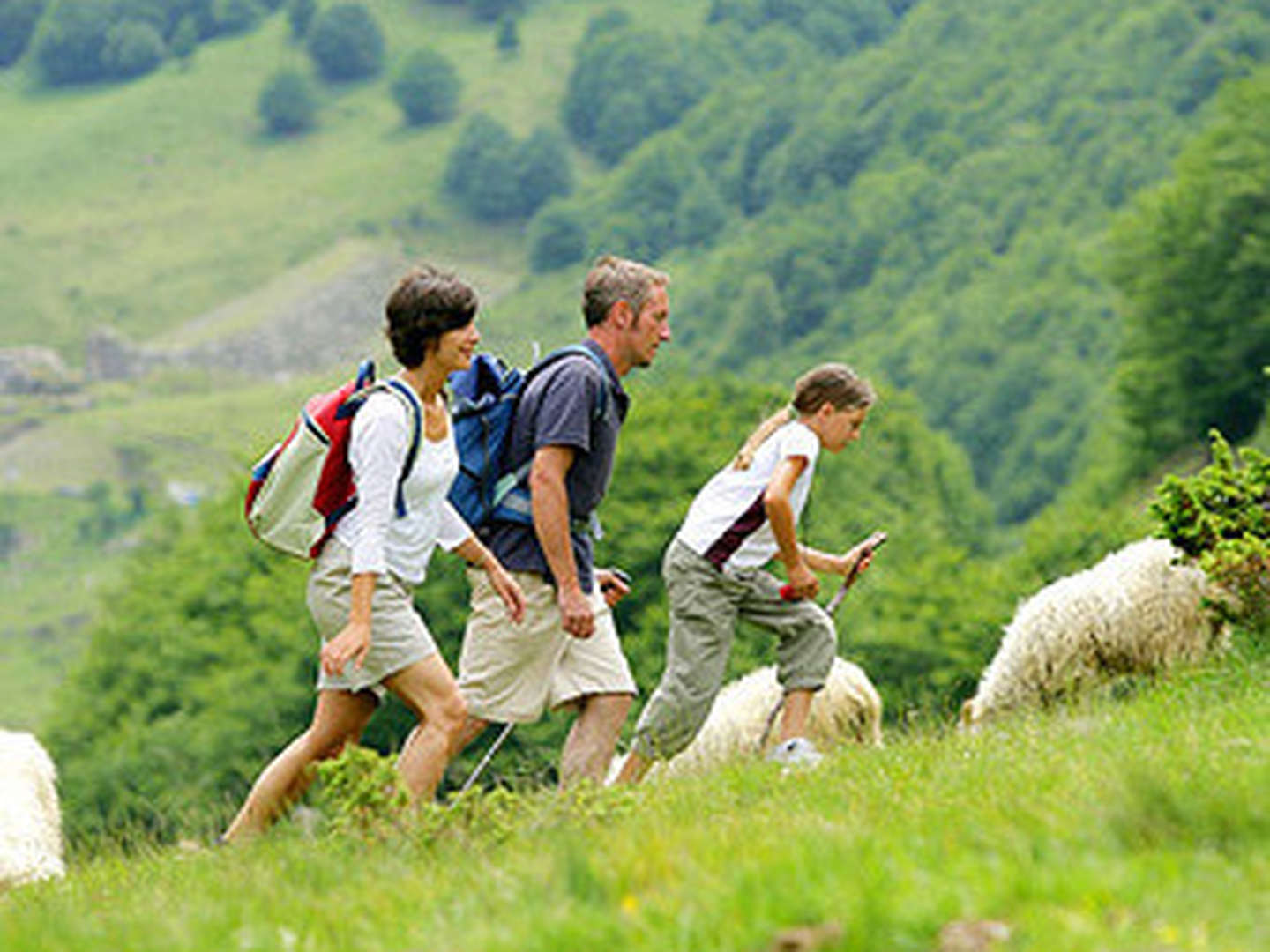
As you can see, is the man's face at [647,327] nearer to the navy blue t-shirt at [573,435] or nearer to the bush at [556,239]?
the navy blue t-shirt at [573,435]

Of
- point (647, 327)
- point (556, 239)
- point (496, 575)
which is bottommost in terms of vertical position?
point (556, 239)

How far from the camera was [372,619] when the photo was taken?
288 inches

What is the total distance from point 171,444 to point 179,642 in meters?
127

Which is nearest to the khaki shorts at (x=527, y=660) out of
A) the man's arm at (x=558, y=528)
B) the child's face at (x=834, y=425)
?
the man's arm at (x=558, y=528)

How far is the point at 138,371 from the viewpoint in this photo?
7298 inches

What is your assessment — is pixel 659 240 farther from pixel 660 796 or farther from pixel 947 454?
pixel 660 796

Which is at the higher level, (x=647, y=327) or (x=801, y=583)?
(x=647, y=327)

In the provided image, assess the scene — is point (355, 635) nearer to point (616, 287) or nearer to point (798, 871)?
point (616, 287)

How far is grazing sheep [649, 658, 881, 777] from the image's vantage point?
13.1 meters

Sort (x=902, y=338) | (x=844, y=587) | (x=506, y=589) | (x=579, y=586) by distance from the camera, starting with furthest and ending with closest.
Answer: (x=902, y=338) → (x=844, y=587) → (x=579, y=586) → (x=506, y=589)

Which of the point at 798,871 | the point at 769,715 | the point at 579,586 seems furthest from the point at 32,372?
the point at 798,871

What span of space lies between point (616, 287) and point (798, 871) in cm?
385

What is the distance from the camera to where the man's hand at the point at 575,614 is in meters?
8.15

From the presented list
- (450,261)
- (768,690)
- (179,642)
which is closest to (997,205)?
(450,261)
